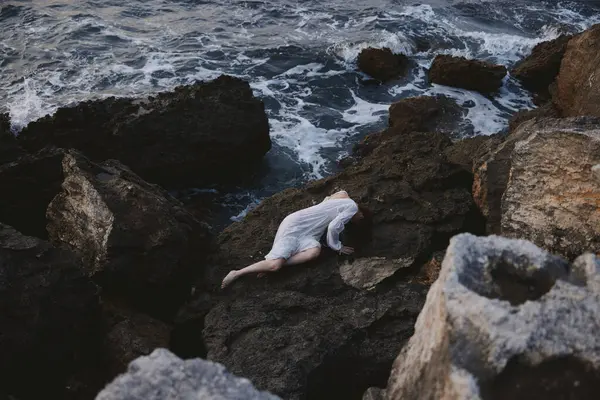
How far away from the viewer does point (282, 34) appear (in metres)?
17.8

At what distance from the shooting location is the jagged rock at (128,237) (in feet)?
19.2

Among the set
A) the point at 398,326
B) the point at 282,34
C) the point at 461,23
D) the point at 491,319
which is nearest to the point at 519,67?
the point at 461,23

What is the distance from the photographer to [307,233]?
6.31m

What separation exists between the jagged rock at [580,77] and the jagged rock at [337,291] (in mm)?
1947

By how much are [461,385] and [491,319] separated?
284mm

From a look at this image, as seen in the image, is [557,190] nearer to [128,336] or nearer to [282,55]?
[128,336]

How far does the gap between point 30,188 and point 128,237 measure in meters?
2.87

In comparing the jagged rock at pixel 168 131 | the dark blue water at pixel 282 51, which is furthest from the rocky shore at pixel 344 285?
the dark blue water at pixel 282 51

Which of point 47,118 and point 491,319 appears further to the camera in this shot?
point 47,118

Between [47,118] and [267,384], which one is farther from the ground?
[267,384]

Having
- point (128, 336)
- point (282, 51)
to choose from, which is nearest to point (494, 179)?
point (128, 336)

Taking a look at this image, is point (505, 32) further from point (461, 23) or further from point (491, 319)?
point (491, 319)

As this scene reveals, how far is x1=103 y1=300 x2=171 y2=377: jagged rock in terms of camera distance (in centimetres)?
514

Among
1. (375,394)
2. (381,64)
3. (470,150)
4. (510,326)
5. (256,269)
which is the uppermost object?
(510,326)
